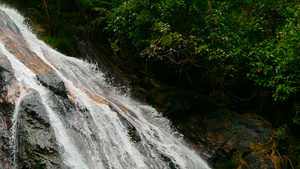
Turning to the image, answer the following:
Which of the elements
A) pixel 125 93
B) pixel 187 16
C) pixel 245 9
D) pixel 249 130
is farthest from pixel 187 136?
pixel 245 9

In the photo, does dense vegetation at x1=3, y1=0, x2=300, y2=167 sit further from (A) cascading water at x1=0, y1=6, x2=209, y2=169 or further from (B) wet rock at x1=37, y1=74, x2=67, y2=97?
(B) wet rock at x1=37, y1=74, x2=67, y2=97

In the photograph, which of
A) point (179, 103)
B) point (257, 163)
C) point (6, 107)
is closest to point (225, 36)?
point (179, 103)

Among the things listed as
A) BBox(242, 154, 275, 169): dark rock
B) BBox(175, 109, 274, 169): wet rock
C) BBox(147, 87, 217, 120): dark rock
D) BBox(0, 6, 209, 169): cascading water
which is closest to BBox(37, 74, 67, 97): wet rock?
BBox(0, 6, 209, 169): cascading water

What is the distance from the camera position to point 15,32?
910 centimetres

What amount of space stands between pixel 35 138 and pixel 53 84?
153cm

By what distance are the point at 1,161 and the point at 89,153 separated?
1.58m

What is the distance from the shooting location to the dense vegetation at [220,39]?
8695 mm

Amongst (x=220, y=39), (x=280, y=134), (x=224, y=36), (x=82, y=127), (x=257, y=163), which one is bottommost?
(x=82, y=127)

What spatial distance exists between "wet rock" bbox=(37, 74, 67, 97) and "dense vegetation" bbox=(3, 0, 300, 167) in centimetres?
346

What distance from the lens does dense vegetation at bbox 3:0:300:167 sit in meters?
8.70

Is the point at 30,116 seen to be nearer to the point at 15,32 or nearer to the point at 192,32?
the point at 15,32

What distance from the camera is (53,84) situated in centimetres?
634

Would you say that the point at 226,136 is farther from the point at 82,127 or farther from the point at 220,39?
the point at 82,127

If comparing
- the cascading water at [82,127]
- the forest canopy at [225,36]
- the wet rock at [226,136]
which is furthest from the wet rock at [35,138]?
the wet rock at [226,136]
